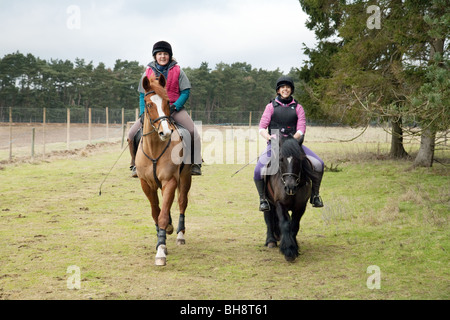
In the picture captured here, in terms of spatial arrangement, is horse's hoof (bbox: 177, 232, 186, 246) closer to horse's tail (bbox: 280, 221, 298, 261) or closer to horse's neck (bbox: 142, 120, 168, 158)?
horse's neck (bbox: 142, 120, 168, 158)

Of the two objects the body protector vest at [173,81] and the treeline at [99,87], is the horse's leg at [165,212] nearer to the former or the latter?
the body protector vest at [173,81]

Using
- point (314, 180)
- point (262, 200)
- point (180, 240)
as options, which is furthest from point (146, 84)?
point (314, 180)

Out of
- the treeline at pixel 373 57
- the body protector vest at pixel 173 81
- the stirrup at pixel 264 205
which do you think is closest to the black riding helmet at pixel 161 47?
the body protector vest at pixel 173 81

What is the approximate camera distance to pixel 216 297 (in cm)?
472

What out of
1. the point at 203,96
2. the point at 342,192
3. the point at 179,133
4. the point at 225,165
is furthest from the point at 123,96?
the point at 179,133

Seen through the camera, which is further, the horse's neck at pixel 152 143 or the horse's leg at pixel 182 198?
the horse's leg at pixel 182 198

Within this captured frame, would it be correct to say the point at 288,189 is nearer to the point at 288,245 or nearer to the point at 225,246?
the point at 288,245

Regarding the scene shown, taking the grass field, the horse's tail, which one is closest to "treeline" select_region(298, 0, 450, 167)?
the grass field

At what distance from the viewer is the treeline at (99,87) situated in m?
59.4

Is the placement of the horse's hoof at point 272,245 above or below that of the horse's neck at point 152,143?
below

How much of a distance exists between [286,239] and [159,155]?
216cm
